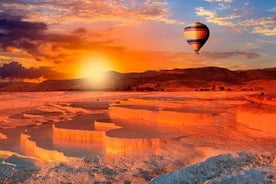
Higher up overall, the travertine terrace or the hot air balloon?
the hot air balloon

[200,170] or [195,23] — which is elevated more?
[195,23]

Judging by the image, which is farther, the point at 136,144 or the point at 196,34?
the point at 196,34

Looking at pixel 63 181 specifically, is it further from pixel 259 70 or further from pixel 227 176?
pixel 259 70

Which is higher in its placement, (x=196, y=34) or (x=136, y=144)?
(x=196, y=34)

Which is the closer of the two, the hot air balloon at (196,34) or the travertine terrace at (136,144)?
the travertine terrace at (136,144)

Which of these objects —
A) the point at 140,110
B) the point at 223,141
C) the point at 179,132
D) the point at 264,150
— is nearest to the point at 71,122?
the point at 140,110

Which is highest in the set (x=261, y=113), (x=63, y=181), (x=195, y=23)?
(x=195, y=23)

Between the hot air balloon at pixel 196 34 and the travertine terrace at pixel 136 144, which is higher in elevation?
the hot air balloon at pixel 196 34

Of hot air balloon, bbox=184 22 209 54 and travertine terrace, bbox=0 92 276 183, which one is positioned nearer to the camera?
travertine terrace, bbox=0 92 276 183
